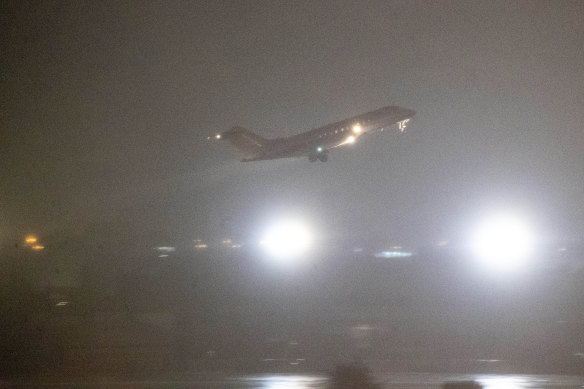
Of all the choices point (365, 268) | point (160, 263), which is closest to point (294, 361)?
point (160, 263)

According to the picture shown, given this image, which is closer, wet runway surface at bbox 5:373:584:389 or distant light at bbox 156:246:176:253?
wet runway surface at bbox 5:373:584:389

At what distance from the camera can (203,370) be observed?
16719 mm

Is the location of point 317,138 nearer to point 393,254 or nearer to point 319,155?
point 319,155

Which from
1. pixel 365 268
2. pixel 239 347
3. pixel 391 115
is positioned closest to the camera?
pixel 239 347

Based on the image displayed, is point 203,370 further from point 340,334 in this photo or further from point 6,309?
point 6,309

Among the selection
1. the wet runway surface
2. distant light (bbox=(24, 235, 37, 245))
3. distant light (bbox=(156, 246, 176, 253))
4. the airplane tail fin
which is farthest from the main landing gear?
distant light (bbox=(24, 235, 37, 245))

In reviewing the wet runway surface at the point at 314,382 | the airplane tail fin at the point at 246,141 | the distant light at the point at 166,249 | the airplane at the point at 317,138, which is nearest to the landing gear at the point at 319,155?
the airplane at the point at 317,138

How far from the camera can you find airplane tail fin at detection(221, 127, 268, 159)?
105 feet

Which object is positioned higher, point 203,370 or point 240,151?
point 240,151

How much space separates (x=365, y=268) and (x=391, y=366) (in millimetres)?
19194

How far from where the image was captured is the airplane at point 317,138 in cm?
2867

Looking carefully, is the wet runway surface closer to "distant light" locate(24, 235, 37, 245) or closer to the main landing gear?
the main landing gear

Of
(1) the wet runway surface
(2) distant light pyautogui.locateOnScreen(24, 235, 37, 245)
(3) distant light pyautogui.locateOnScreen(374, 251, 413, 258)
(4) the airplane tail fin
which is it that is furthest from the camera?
(3) distant light pyautogui.locateOnScreen(374, 251, 413, 258)

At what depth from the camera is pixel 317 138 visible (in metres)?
28.8
